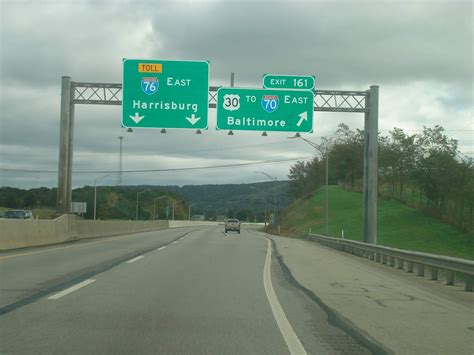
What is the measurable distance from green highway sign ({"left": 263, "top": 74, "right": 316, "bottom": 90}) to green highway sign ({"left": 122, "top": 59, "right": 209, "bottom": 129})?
3070 millimetres

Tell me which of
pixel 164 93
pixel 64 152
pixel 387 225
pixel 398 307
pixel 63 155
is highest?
pixel 164 93

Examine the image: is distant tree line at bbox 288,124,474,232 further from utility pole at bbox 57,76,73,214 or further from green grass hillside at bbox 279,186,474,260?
utility pole at bbox 57,76,73,214

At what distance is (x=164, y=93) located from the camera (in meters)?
27.6

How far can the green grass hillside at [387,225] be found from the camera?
49.9 meters

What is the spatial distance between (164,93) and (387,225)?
132 feet

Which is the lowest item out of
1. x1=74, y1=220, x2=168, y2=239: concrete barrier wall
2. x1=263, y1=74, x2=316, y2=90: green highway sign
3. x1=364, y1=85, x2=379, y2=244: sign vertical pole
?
x1=74, y1=220, x2=168, y2=239: concrete barrier wall

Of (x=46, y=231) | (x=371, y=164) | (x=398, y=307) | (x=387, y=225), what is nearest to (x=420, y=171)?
(x=387, y=225)

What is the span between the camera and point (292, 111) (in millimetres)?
28406

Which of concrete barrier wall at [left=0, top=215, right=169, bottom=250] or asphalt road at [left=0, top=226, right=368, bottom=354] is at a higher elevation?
concrete barrier wall at [left=0, top=215, right=169, bottom=250]

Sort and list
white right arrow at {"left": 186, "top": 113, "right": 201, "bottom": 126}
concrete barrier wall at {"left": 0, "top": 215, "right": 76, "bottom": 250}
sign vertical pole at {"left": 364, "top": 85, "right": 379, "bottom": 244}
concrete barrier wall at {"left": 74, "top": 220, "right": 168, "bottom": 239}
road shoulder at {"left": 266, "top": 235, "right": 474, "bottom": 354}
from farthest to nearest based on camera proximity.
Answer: concrete barrier wall at {"left": 74, "top": 220, "right": 168, "bottom": 239}
sign vertical pole at {"left": 364, "top": 85, "right": 379, "bottom": 244}
white right arrow at {"left": 186, "top": 113, "right": 201, "bottom": 126}
concrete barrier wall at {"left": 0, "top": 215, "right": 76, "bottom": 250}
road shoulder at {"left": 266, "top": 235, "right": 474, "bottom": 354}

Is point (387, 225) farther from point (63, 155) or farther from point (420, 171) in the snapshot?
point (63, 155)

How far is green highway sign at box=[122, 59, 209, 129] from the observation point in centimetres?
2761

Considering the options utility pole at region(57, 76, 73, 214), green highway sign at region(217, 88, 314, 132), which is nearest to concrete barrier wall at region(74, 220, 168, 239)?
utility pole at region(57, 76, 73, 214)

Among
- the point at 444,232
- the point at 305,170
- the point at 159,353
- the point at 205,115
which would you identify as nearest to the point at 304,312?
the point at 159,353
